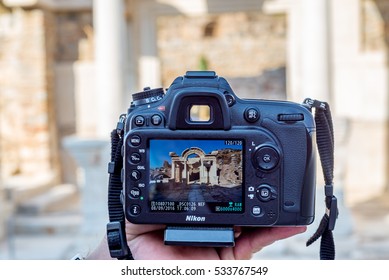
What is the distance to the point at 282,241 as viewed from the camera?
13.8 feet

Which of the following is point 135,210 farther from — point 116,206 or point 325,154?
point 325,154

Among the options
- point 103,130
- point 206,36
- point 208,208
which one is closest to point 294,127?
point 208,208

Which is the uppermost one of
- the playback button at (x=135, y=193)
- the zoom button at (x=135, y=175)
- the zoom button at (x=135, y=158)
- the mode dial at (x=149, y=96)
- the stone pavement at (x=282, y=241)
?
the mode dial at (x=149, y=96)

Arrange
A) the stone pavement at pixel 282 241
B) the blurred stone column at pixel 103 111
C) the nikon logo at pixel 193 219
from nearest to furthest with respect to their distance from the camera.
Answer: the nikon logo at pixel 193 219 < the stone pavement at pixel 282 241 < the blurred stone column at pixel 103 111

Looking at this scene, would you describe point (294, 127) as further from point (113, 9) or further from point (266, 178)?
point (113, 9)

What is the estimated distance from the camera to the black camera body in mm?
838

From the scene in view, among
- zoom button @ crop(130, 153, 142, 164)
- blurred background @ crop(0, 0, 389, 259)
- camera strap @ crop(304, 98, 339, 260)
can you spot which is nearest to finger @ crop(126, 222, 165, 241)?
zoom button @ crop(130, 153, 142, 164)

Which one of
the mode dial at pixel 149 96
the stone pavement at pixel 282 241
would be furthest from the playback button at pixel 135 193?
the stone pavement at pixel 282 241

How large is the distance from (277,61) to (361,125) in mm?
2975

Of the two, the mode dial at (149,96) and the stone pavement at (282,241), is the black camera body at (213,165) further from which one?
the stone pavement at (282,241)

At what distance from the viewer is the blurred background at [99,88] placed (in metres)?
4.57

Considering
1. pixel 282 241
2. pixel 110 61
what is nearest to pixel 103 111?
pixel 110 61

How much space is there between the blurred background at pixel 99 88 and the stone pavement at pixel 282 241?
0.02 metres

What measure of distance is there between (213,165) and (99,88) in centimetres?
392
